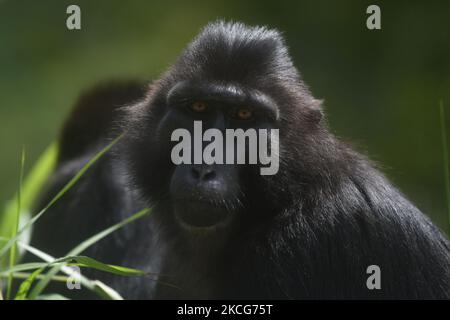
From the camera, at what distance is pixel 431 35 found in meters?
11.3

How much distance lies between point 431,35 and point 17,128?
6.42 m

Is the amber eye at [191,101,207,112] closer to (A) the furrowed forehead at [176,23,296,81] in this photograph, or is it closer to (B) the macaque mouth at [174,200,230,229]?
(A) the furrowed forehead at [176,23,296,81]

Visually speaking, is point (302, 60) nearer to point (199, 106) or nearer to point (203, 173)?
point (199, 106)

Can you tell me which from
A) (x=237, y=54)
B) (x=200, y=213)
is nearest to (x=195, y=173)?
(x=200, y=213)

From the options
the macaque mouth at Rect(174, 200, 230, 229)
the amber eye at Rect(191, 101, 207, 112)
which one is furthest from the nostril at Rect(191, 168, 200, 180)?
the amber eye at Rect(191, 101, 207, 112)

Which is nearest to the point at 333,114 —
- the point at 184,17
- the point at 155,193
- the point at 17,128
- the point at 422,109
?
the point at 422,109

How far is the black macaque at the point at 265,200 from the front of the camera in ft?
14.8

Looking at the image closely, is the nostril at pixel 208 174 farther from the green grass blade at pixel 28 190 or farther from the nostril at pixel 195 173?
the green grass blade at pixel 28 190

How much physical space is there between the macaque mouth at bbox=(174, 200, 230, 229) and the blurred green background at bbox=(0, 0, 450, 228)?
589 cm

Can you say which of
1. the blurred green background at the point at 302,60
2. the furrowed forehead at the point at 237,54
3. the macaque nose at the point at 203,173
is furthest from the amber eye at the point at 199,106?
the blurred green background at the point at 302,60

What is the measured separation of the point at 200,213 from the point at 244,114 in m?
0.63

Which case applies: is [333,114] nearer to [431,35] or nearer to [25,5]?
[431,35]

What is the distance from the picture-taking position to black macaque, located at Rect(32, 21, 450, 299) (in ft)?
14.8

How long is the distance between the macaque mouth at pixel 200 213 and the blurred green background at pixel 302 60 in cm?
589
